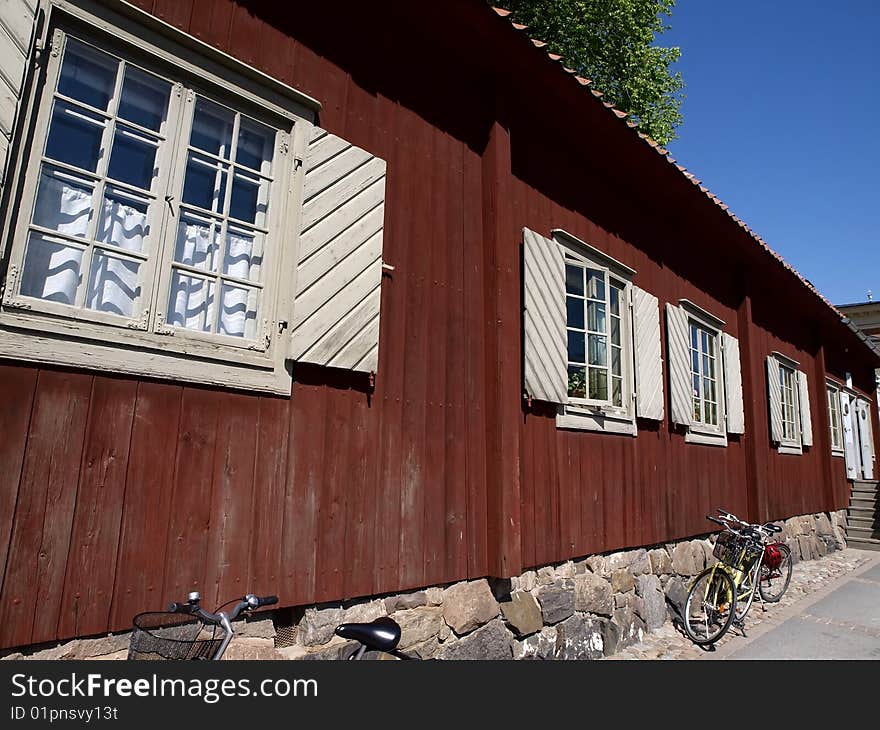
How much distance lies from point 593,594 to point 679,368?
301 centimetres

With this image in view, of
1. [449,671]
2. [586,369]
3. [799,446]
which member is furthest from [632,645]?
[799,446]

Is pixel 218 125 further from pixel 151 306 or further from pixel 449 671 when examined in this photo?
pixel 449 671

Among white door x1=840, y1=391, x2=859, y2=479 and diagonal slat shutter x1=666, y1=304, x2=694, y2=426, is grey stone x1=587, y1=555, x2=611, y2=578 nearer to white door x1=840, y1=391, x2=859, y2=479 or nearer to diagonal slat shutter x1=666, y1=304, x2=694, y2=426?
diagonal slat shutter x1=666, y1=304, x2=694, y2=426

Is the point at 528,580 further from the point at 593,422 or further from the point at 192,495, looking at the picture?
the point at 192,495

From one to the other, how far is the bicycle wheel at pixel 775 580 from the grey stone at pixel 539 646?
365 centimetres

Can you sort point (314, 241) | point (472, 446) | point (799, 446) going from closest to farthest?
point (314, 241) < point (472, 446) < point (799, 446)

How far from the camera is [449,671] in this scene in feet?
8.21

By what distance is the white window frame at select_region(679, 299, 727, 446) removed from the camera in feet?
24.6

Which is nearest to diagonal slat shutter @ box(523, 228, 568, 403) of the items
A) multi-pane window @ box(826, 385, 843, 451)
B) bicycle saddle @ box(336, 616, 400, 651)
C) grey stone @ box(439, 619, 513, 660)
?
grey stone @ box(439, 619, 513, 660)

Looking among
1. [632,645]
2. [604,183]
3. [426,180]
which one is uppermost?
[604,183]

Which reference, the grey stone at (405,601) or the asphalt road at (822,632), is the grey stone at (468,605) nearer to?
the grey stone at (405,601)

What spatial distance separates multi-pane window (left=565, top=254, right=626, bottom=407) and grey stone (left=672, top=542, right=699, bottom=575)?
1995mm

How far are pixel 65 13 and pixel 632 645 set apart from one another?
20.5ft

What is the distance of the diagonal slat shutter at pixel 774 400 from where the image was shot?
9758mm
